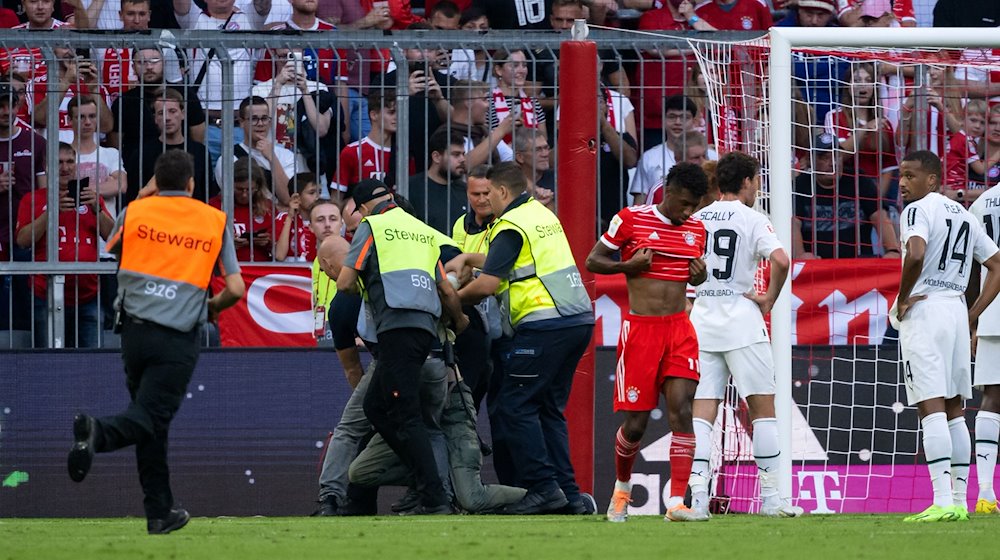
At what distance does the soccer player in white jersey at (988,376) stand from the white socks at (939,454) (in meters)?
1.09

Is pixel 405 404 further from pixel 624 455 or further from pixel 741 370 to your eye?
pixel 741 370

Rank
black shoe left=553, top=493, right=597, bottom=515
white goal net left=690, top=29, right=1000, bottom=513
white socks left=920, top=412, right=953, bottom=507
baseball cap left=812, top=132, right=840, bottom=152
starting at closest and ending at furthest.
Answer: white socks left=920, top=412, right=953, bottom=507 → black shoe left=553, top=493, right=597, bottom=515 → white goal net left=690, top=29, right=1000, bottom=513 → baseball cap left=812, top=132, right=840, bottom=152

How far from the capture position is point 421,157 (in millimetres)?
11555

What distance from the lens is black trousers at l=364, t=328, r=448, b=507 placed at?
952cm

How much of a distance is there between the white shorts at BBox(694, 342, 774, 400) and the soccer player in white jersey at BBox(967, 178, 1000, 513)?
1628 mm

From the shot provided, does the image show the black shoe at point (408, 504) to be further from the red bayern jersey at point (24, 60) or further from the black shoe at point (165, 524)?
the red bayern jersey at point (24, 60)

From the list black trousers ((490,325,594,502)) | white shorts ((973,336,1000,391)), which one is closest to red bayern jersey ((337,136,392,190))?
black trousers ((490,325,594,502))

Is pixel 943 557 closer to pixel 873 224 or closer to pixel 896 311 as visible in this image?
pixel 896 311

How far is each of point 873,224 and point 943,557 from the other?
18.9 ft

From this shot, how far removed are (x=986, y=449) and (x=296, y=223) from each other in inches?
201

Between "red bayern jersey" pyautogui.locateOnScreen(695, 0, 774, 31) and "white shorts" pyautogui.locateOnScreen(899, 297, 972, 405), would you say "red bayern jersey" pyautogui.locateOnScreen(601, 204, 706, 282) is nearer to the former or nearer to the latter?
"white shorts" pyautogui.locateOnScreen(899, 297, 972, 405)

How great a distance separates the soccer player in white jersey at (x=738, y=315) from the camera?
917 cm

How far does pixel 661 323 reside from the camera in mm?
8469

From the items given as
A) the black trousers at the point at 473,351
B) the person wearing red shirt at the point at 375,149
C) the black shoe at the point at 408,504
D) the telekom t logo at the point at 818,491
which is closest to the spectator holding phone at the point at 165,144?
the person wearing red shirt at the point at 375,149
